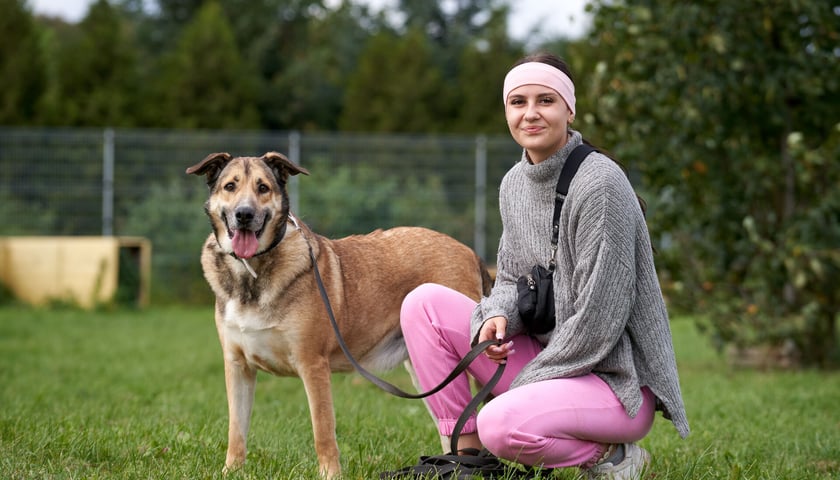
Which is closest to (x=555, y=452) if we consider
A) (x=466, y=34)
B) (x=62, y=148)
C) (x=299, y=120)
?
(x=62, y=148)

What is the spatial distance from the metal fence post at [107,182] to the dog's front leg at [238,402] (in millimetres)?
11460

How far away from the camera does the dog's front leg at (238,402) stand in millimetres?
4199

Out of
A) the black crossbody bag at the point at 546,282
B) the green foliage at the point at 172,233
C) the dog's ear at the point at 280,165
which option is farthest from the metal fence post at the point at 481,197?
the black crossbody bag at the point at 546,282

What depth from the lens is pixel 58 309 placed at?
1399 cm

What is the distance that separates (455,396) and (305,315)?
2.40ft

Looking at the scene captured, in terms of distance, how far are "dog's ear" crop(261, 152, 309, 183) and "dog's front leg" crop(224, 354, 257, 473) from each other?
2.78 feet

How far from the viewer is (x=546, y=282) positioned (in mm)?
3752

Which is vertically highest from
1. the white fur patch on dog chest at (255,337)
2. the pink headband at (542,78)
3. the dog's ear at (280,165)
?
the pink headband at (542,78)

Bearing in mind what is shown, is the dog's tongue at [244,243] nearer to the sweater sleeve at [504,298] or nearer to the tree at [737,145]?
the sweater sleeve at [504,298]

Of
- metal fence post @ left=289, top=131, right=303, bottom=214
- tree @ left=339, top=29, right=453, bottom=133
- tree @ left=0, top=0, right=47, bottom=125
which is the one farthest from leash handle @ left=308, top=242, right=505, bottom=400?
tree @ left=339, top=29, right=453, bottom=133

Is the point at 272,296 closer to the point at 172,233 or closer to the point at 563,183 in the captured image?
the point at 563,183

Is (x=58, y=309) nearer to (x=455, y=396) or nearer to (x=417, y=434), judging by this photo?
(x=417, y=434)

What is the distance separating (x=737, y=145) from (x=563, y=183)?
16.6ft

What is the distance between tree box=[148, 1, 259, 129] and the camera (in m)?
20.2
